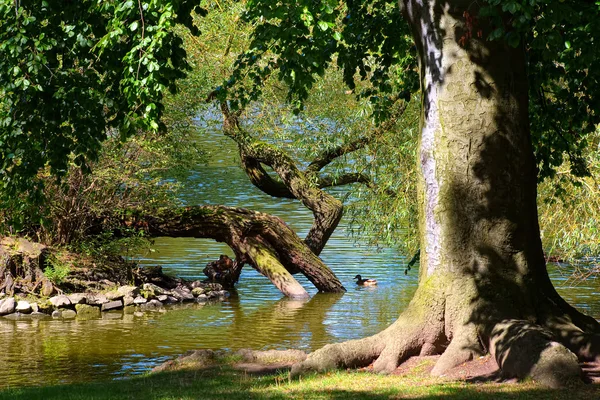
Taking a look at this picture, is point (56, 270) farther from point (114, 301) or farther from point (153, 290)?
point (153, 290)

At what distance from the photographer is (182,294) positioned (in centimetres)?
2258

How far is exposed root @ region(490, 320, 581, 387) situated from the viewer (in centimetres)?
883

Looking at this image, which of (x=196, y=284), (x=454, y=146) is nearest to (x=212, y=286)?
(x=196, y=284)

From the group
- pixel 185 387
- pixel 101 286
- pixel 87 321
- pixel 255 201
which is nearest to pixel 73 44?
pixel 185 387

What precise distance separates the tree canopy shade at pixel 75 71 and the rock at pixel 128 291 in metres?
9.90

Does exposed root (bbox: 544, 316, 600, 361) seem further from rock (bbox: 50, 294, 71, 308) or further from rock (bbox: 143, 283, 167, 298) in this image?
rock (bbox: 143, 283, 167, 298)

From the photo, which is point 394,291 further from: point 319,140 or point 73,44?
point 73,44

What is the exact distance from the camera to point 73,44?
36.5 ft

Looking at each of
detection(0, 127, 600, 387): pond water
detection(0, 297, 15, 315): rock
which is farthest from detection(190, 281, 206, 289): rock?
detection(0, 297, 15, 315): rock

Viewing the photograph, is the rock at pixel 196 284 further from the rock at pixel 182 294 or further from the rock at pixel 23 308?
the rock at pixel 23 308

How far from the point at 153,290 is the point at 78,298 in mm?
2058

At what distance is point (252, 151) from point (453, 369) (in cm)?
1562

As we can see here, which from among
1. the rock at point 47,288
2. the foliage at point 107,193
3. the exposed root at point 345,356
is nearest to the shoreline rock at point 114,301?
the rock at point 47,288

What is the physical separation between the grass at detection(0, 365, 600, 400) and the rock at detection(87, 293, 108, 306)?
9.92m
